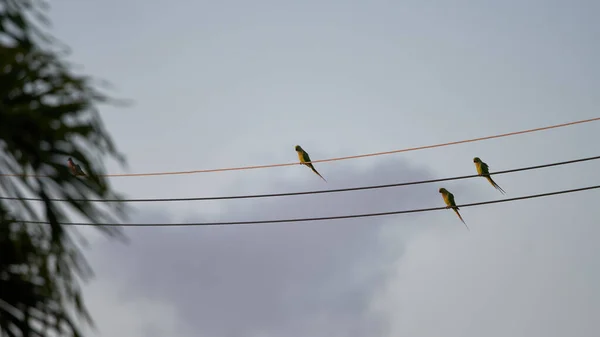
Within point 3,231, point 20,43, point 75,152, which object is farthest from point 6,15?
point 3,231

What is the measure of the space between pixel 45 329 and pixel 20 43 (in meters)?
1.49

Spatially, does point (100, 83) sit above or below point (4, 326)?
above

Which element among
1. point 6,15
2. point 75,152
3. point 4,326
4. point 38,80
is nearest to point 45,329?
point 4,326

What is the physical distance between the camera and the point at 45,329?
4336 millimetres

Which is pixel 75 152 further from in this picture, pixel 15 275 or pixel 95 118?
pixel 15 275

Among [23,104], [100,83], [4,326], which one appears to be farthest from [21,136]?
[4,326]

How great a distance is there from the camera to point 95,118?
14.4 feet

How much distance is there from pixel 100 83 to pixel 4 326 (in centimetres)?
130

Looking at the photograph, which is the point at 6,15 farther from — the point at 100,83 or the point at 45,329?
the point at 45,329

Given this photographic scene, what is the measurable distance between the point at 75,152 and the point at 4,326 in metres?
0.93

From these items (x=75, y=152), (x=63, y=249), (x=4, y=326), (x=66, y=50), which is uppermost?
(x=66, y=50)

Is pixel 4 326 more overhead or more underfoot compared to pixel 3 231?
more underfoot

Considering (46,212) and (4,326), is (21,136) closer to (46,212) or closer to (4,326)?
(46,212)

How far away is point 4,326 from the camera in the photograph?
4262 mm
